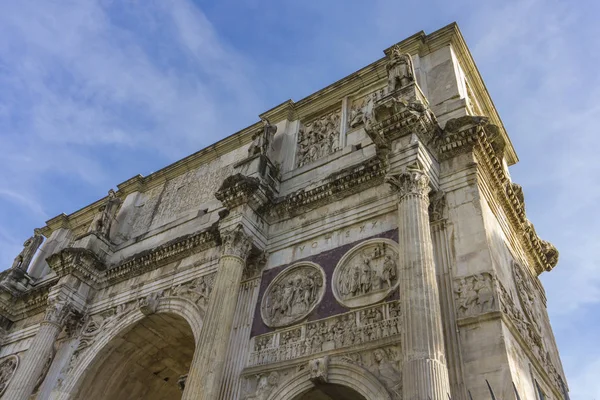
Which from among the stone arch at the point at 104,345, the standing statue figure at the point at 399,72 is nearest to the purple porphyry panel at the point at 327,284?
the stone arch at the point at 104,345

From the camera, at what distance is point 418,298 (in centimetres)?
795

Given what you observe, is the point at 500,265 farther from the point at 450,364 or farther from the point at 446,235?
the point at 450,364

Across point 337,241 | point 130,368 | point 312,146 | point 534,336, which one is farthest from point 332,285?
point 130,368

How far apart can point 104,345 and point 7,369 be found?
4.65 metres

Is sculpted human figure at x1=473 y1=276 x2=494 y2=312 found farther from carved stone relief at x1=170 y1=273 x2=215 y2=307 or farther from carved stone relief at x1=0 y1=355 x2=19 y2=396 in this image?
carved stone relief at x1=0 y1=355 x2=19 y2=396

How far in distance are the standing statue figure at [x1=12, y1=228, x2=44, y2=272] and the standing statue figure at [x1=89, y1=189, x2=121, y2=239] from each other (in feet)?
12.9

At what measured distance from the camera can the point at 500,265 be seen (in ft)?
30.7

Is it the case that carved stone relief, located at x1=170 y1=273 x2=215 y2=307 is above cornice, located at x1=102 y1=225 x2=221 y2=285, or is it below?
below

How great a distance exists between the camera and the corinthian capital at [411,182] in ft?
30.7

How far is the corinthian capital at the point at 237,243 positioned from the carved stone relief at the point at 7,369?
356 inches

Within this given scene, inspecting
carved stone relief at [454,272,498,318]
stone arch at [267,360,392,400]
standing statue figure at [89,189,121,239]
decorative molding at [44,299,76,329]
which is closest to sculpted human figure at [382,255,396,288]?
carved stone relief at [454,272,498,318]

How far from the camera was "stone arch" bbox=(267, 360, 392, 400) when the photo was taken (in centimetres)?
827

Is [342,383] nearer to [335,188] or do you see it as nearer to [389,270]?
[389,270]

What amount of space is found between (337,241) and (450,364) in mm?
3884
